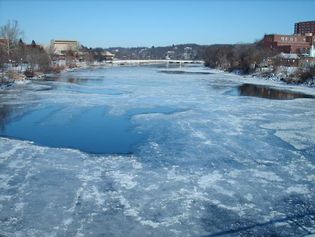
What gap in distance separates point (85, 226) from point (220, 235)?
165 cm

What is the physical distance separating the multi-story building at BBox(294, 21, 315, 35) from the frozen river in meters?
112

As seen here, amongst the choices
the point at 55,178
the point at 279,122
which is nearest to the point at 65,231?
the point at 55,178

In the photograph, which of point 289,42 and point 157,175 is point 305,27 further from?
point 157,175

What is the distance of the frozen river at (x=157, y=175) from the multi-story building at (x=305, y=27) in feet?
368

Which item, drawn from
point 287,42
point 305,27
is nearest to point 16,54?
point 287,42

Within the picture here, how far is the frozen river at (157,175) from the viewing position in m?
Answer: 5.25

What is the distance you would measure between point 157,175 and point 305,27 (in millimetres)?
122720

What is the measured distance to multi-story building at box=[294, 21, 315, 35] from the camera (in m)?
117

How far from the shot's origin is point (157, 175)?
7.35 metres

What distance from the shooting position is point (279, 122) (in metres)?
13.2

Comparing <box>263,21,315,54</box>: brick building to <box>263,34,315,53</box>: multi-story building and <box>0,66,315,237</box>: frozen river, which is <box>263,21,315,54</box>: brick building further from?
<box>0,66,315,237</box>: frozen river

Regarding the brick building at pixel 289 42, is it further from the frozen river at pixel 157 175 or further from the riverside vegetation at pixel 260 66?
the frozen river at pixel 157 175

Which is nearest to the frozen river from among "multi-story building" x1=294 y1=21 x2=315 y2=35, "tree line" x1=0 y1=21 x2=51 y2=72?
"tree line" x1=0 y1=21 x2=51 y2=72

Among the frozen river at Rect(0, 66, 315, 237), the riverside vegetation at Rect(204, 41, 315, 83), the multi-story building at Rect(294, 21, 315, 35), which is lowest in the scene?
the frozen river at Rect(0, 66, 315, 237)
